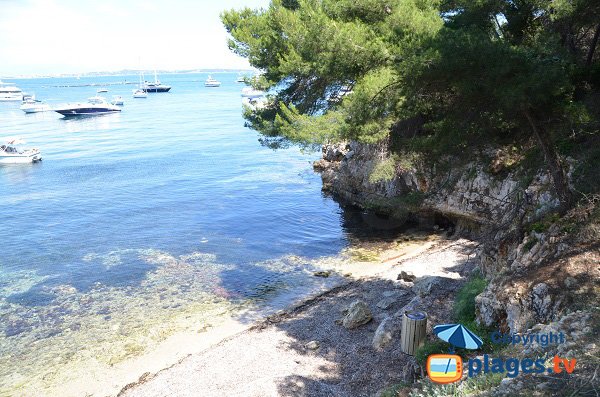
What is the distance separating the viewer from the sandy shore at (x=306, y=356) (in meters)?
10.9

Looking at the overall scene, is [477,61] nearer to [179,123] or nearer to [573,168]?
[573,168]

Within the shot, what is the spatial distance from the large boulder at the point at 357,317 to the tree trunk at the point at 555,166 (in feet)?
21.5

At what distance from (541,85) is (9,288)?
21235mm

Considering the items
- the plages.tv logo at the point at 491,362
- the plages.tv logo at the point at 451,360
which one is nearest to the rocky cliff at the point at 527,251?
the plages.tv logo at the point at 491,362

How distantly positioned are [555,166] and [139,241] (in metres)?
21.1

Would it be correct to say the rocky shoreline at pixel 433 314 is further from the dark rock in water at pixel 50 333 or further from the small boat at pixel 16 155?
the small boat at pixel 16 155

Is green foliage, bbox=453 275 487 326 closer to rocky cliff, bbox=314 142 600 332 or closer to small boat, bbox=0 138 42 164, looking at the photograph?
rocky cliff, bbox=314 142 600 332

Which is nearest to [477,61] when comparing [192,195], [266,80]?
[266,80]

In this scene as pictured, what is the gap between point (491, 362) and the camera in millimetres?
7125

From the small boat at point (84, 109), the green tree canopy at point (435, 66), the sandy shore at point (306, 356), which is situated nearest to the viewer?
the green tree canopy at point (435, 66)

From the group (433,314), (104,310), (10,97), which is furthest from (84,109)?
(433,314)

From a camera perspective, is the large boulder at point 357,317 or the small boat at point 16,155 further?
the small boat at point 16,155

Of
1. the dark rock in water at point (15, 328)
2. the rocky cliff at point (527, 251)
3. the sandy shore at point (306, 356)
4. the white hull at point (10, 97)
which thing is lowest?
the dark rock in water at point (15, 328)

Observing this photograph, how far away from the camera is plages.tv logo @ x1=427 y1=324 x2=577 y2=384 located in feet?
20.6
